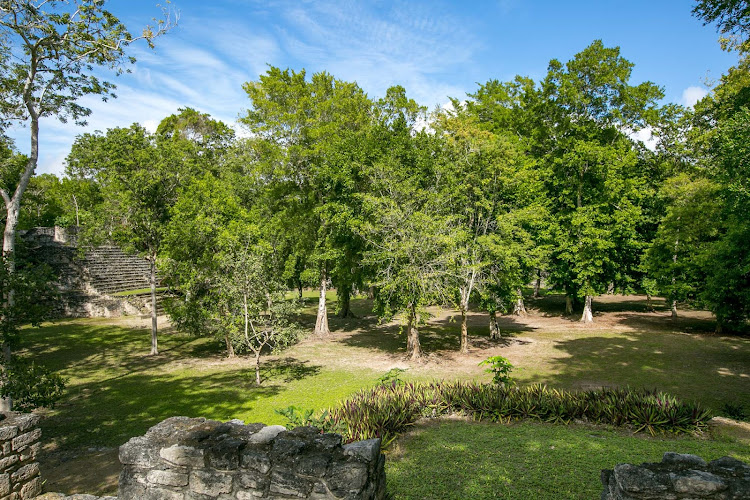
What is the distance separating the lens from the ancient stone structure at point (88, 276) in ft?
84.1

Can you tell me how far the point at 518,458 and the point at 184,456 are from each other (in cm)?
518

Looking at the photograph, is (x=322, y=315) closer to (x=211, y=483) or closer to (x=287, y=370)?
(x=287, y=370)

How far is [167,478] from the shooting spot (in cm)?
457

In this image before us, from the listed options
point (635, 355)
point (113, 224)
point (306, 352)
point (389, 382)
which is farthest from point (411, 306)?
point (113, 224)

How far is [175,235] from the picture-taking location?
15.1m

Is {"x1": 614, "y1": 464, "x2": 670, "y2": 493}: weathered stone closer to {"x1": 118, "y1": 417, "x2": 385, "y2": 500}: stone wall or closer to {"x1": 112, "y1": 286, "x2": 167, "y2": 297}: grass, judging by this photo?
{"x1": 118, "y1": 417, "x2": 385, "y2": 500}: stone wall

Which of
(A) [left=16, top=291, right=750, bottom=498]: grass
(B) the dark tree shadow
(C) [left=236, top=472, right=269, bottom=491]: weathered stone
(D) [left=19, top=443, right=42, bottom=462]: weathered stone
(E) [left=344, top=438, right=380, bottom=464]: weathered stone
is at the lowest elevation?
(B) the dark tree shadow

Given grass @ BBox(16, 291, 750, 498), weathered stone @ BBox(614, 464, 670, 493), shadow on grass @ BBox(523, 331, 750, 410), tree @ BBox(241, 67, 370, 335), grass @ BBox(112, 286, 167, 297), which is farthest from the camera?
grass @ BBox(112, 286, 167, 297)

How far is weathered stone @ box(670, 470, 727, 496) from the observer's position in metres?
3.69

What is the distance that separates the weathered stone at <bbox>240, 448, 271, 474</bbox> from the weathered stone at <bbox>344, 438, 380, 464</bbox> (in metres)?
0.86

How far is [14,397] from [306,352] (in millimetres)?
11028

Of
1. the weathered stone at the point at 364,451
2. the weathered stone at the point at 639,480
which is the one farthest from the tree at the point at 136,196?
the weathered stone at the point at 639,480

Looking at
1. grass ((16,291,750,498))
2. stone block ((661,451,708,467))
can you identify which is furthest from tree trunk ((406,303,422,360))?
stone block ((661,451,708,467))

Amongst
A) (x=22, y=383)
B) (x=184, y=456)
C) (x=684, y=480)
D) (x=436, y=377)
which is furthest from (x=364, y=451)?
(x=436, y=377)
